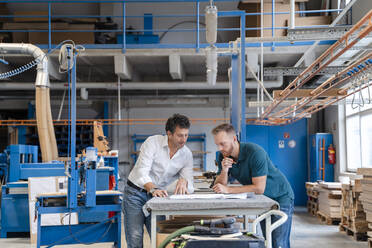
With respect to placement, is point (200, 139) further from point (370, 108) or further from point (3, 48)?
point (3, 48)

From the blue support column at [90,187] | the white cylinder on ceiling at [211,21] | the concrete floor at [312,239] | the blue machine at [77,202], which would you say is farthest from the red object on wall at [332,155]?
the blue support column at [90,187]

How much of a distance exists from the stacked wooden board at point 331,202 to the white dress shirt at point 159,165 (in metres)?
6.05

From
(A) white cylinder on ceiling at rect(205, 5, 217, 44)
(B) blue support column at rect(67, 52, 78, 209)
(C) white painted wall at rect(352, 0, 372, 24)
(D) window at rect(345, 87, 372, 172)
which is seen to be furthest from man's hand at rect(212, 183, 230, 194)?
(C) white painted wall at rect(352, 0, 372, 24)

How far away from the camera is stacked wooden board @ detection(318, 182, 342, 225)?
891 cm

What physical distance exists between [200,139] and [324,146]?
3.57 meters

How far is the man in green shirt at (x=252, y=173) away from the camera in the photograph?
3189mm

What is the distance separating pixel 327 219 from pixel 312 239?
178cm

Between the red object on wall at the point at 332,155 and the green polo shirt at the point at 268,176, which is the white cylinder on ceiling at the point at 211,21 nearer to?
the green polo shirt at the point at 268,176

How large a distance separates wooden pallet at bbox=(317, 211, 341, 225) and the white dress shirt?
21.1 feet

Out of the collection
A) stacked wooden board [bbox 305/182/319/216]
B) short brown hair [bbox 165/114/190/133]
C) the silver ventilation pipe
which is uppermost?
the silver ventilation pipe

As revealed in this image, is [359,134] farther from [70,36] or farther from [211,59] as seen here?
[70,36]

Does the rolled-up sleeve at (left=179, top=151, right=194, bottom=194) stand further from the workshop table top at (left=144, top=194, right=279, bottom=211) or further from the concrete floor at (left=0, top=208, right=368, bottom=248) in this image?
the concrete floor at (left=0, top=208, right=368, bottom=248)

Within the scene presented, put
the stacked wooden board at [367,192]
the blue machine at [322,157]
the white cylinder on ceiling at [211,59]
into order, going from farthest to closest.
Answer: the blue machine at [322,157], the stacked wooden board at [367,192], the white cylinder on ceiling at [211,59]

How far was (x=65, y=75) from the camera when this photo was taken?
39.1 ft
